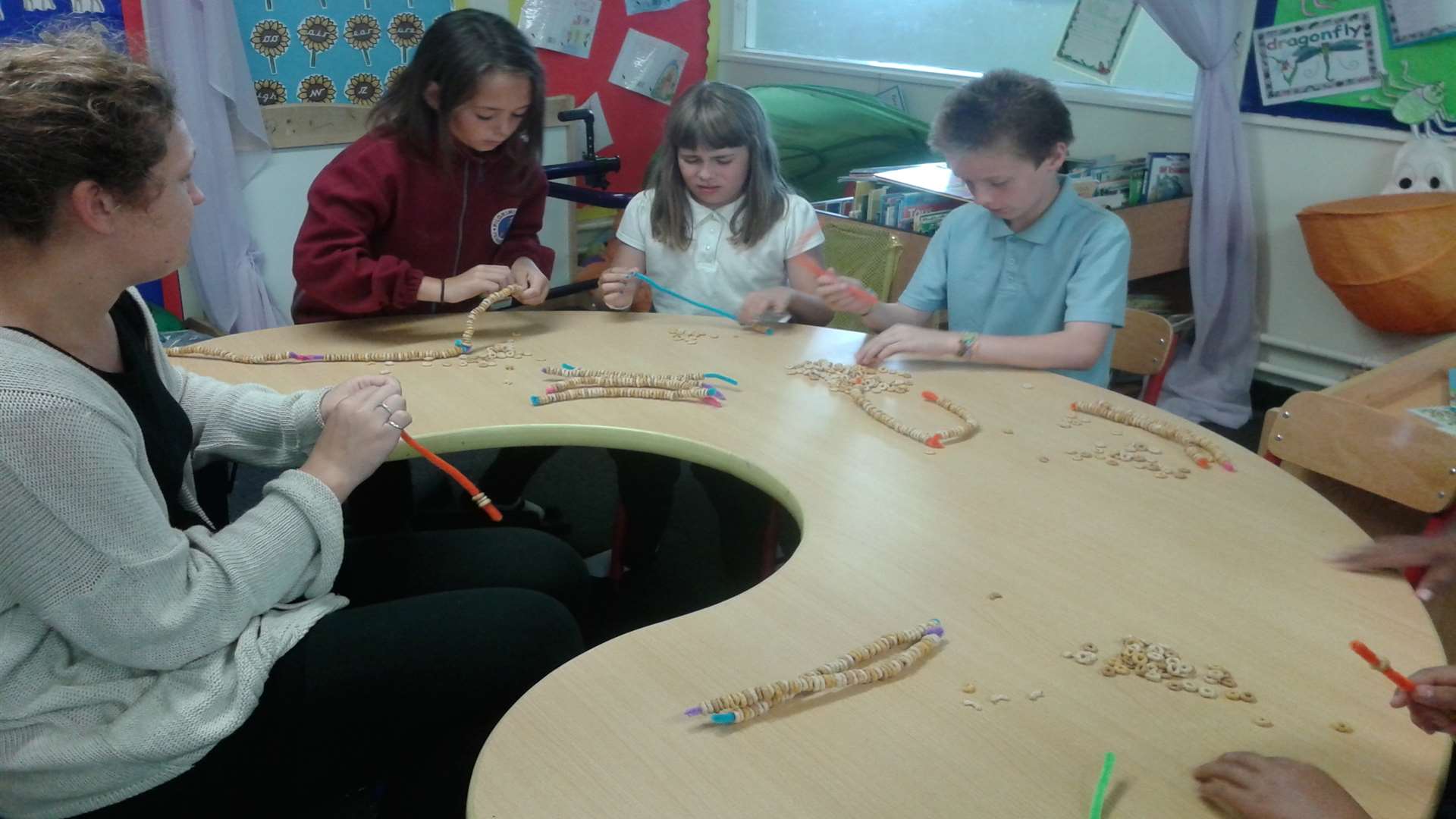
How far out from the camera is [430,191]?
7.14 feet

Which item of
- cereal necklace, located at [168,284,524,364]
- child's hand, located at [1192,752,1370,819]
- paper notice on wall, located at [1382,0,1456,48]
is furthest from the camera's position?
paper notice on wall, located at [1382,0,1456,48]

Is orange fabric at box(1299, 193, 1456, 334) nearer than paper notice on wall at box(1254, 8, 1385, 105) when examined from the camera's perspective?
Yes

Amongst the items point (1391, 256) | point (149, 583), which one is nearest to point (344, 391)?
point (149, 583)

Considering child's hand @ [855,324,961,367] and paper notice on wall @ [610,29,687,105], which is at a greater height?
paper notice on wall @ [610,29,687,105]

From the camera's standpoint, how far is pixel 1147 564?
130cm

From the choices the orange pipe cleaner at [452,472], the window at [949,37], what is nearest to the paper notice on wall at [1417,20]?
the window at [949,37]

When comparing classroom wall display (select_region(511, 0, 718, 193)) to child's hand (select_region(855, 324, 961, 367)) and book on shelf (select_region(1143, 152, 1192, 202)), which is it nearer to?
book on shelf (select_region(1143, 152, 1192, 202))

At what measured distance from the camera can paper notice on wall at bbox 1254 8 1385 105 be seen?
3.30m

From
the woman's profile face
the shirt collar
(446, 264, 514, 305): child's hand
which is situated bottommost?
(446, 264, 514, 305): child's hand

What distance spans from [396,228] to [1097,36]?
2.98 metres

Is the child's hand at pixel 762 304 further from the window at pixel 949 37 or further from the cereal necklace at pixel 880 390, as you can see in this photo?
the window at pixel 949 37

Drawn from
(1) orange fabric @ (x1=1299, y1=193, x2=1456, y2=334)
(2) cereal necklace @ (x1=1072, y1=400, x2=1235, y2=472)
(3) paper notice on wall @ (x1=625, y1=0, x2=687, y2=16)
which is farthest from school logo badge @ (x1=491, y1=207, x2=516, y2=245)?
(3) paper notice on wall @ (x1=625, y1=0, x2=687, y2=16)

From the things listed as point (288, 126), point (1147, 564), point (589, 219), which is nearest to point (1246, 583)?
point (1147, 564)

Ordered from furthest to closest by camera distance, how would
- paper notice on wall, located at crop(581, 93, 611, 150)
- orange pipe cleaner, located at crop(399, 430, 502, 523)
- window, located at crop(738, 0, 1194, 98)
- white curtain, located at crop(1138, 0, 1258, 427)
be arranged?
1. paper notice on wall, located at crop(581, 93, 611, 150)
2. window, located at crop(738, 0, 1194, 98)
3. white curtain, located at crop(1138, 0, 1258, 427)
4. orange pipe cleaner, located at crop(399, 430, 502, 523)
